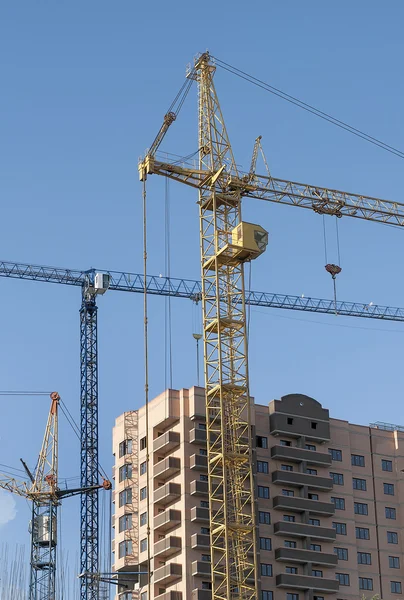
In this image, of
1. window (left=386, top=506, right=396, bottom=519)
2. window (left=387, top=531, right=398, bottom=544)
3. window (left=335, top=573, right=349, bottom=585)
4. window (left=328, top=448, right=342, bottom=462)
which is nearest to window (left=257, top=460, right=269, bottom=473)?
window (left=328, top=448, right=342, bottom=462)

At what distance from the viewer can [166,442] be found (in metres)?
131

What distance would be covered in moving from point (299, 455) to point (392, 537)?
557 inches

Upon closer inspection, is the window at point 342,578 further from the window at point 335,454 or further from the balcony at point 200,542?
the balcony at point 200,542

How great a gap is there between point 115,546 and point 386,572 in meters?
28.1

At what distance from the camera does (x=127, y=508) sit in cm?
13612

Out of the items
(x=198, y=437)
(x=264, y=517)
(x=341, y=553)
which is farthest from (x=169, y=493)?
(x=341, y=553)

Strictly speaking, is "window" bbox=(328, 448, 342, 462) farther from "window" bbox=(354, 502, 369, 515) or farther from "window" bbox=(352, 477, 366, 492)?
"window" bbox=(354, 502, 369, 515)

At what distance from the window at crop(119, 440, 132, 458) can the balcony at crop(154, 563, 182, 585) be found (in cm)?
1672

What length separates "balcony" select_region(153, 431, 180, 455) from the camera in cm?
13112

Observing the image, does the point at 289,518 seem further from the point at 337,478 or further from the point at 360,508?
the point at 360,508

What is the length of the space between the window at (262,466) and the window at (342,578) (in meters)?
12.6

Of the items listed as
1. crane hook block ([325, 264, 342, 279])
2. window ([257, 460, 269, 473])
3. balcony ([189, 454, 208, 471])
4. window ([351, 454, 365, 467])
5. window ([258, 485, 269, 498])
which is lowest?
window ([258, 485, 269, 498])

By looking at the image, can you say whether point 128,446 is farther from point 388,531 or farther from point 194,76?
point 194,76

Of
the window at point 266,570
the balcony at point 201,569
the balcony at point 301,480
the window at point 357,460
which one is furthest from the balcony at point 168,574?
the window at point 357,460
